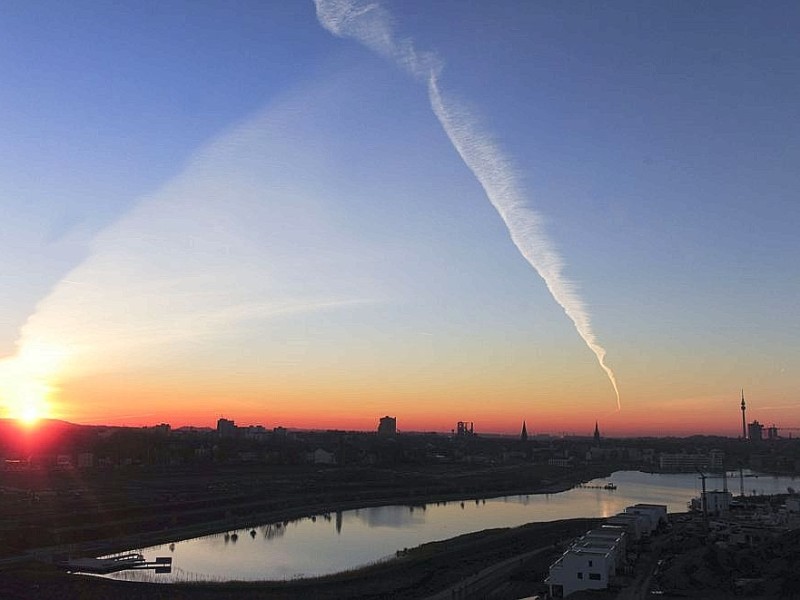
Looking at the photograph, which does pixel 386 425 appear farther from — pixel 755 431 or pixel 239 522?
pixel 239 522

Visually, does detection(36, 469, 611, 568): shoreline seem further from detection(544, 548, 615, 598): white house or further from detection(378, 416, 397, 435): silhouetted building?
detection(378, 416, 397, 435): silhouetted building

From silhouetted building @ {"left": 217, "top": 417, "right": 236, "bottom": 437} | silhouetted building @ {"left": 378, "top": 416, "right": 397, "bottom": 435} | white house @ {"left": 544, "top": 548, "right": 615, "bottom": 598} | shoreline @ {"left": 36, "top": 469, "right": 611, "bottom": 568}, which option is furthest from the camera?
silhouetted building @ {"left": 378, "top": 416, "right": 397, "bottom": 435}

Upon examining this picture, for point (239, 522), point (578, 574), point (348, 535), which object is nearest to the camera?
point (578, 574)

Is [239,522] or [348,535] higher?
[239,522]

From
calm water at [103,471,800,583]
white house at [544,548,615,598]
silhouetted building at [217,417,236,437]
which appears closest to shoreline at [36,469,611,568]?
calm water at [103,471,800,583]

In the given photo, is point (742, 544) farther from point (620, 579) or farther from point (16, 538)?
point (16, 538)

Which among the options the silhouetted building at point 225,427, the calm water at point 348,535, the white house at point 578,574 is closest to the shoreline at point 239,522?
the calm water at point 348,535

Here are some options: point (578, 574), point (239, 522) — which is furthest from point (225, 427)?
point (578, 574)

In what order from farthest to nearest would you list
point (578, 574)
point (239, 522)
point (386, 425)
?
1. point (386, 425)
2. point (239, 522)
3. point (578, 574)

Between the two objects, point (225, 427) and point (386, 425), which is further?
point (386, 425)
